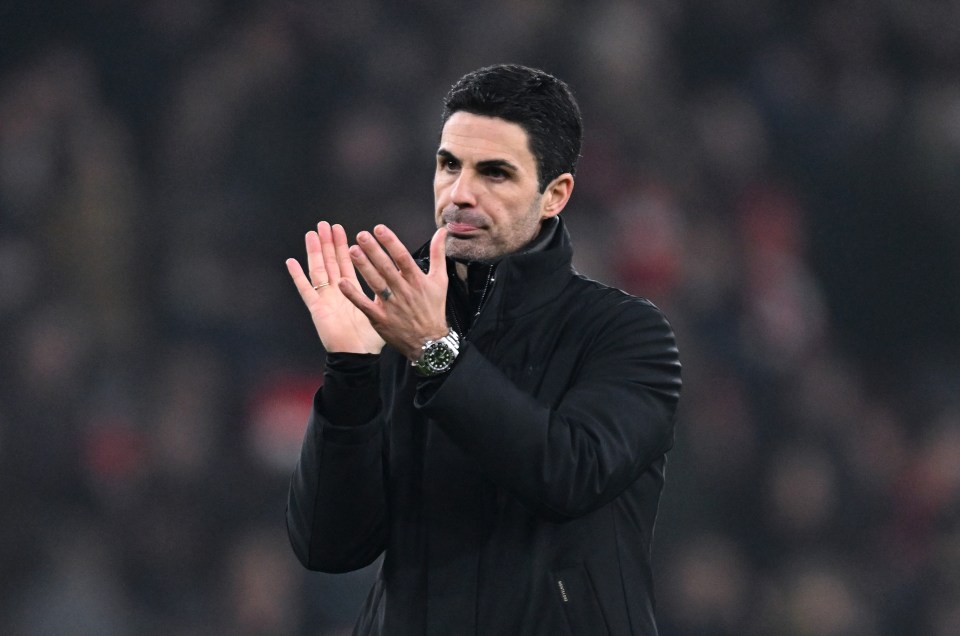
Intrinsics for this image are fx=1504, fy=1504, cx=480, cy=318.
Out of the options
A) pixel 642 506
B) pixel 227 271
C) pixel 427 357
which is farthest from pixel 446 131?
pixel 227 271

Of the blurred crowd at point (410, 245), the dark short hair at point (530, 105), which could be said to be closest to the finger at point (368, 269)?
the dark short hair at point (530, 105)

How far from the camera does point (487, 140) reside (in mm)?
2137

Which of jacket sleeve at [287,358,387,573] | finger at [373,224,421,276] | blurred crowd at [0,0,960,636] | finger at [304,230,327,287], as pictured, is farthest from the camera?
blurred crowd at [0,0,960,636]

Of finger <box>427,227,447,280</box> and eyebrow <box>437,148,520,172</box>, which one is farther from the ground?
eyebrow <box>437,148,520,172</box>

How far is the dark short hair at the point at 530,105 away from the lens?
2158 millimetres

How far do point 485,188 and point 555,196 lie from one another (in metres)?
0.14

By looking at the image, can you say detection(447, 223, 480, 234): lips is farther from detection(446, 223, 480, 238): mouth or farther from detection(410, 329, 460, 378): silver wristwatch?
detection(410, 329, 460, 378): silver wristwatch

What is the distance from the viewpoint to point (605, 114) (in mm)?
6684

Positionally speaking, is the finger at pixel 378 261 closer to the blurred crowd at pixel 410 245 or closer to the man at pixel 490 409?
the man at pixel 490 409

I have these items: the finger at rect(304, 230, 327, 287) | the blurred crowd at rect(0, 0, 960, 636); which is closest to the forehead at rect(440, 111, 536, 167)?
the finger at rect(304, 230, 327, 287)

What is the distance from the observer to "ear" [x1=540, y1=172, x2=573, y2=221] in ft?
7.23

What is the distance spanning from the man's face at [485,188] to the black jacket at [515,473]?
0.20 feet

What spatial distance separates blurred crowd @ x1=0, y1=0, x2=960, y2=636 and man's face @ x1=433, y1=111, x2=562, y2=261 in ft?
9.62

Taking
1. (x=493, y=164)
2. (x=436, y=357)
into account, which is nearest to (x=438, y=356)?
(x=436, y=357)
